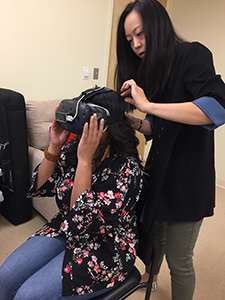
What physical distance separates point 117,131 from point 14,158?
3.50ft

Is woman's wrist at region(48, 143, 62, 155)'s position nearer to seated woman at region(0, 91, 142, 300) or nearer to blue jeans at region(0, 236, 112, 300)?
seated woman at region(0, 91, 142, 300)

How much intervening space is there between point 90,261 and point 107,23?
2.50m

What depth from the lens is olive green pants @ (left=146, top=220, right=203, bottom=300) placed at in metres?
0.98

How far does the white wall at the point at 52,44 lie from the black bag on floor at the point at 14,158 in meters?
0.54

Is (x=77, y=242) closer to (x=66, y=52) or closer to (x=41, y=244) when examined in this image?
(x=41, y=244)

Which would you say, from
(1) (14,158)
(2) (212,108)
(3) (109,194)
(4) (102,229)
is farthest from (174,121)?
(1) (14,158)

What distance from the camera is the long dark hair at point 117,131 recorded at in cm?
86

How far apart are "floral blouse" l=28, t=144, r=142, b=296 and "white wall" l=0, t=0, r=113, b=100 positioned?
1.53 metres

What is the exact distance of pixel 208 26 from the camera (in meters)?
2.84

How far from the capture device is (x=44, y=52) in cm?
215

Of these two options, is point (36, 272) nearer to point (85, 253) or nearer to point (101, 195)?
point (85, 253)

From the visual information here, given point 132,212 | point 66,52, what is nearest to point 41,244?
point 132,212

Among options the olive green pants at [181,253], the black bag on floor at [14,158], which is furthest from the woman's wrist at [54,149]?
the black bag on floor at [14,158]

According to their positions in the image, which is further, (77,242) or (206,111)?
(77,242)
